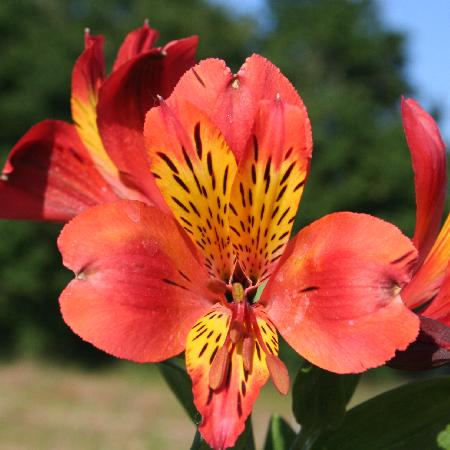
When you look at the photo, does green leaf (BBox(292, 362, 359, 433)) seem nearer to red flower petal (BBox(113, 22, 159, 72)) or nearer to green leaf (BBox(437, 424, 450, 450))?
green leaf (BBox(437, 424, 450, 450))

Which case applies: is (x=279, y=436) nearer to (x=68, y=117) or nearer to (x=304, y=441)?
(x=304, y=441)

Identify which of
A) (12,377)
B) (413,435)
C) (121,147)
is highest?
(121,147)

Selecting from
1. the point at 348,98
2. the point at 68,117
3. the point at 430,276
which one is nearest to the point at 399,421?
the point at 430,276

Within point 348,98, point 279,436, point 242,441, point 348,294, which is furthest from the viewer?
point 348,98

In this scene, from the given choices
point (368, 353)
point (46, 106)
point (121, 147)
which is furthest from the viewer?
point (46, 106)

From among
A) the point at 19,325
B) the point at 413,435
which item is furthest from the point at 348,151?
the point at 413,435

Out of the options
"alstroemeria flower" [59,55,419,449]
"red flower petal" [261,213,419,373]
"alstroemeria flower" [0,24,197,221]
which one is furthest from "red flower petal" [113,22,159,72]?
"red flower petal" [261,213,419,373]

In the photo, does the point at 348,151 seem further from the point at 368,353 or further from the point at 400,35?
the point at 368,353
